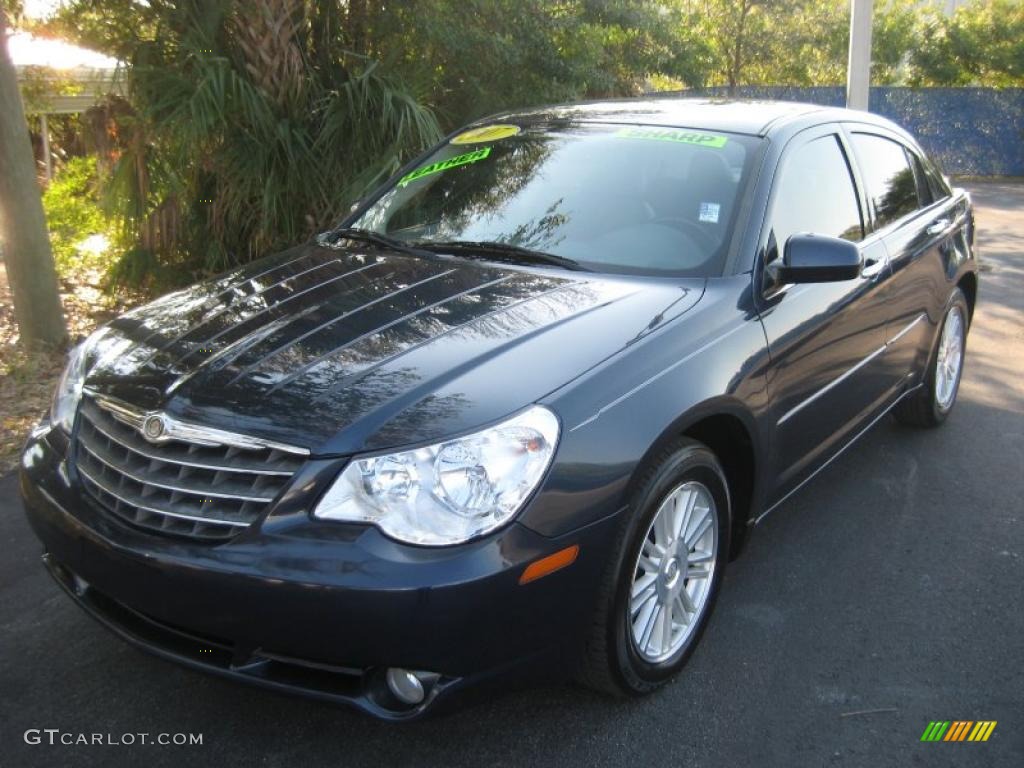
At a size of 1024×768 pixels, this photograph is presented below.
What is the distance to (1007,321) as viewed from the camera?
25.0 ft

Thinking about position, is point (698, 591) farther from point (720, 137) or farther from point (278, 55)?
point (278, 55)

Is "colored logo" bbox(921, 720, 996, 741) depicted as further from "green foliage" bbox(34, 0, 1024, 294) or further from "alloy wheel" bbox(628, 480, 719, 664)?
"green foliage" bbox(34, 0, 1024, 294)

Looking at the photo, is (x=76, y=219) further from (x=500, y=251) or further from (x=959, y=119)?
(x=959, y=119)

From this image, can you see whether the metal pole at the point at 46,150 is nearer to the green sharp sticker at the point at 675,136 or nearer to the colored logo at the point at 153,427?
the green sharp sticker at the point at 675,136

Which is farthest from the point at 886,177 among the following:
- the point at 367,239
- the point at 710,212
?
the point at 367,239

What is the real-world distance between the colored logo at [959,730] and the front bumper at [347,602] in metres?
1.08

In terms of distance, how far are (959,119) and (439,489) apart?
65.3 feet

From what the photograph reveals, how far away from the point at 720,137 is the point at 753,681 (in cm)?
197

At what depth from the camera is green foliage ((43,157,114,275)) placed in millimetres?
Answer: 8234

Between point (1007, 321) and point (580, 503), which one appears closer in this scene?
point (580, 503)

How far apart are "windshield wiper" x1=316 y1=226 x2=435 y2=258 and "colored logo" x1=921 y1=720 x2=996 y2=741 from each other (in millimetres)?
2221

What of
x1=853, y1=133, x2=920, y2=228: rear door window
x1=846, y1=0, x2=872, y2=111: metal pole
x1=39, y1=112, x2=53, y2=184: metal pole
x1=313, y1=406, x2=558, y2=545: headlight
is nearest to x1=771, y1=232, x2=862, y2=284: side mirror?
x1=853, y1=133, x2=920, y2=228: rear door window

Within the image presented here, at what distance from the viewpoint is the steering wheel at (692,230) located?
11.2ft

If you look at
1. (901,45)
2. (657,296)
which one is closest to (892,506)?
(657,296)
